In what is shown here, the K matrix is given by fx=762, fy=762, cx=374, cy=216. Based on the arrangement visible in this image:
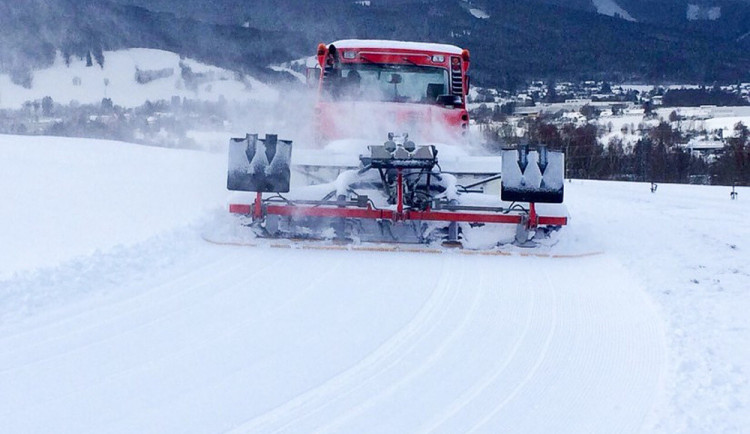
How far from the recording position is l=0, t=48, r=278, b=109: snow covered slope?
2103 inches

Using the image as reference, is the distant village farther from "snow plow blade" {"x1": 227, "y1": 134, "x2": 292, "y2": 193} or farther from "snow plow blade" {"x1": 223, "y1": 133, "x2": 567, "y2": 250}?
"snow plow blade" {"x1": 227, "y1": 134, "x2": 292, "y2": 193}

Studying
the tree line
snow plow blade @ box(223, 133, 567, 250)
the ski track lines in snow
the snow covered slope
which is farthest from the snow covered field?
the tree line

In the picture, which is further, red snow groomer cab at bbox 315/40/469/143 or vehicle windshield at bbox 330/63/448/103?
vehicle windshield at bbox 330/63/448/103

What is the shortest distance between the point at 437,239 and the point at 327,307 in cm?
302

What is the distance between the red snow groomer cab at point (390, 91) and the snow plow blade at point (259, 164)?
6.58 feet

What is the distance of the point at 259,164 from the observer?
7457 millimetres

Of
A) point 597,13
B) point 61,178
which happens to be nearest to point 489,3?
point 597,13

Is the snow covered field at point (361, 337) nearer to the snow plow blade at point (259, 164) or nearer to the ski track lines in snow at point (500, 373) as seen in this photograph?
the ski track lines in snow at point (500, 373)

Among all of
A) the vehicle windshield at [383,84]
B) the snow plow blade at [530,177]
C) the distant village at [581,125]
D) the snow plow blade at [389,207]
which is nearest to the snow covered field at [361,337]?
the snow plow blade at [389,207]

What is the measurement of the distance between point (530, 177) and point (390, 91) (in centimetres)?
308

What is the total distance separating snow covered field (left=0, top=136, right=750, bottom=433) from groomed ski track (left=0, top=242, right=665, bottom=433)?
1cm

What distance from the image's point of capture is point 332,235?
7922 mm

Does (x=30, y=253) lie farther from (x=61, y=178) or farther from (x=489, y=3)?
(x=489, y=3)

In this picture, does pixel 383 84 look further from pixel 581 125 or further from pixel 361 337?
pixel 581 125
